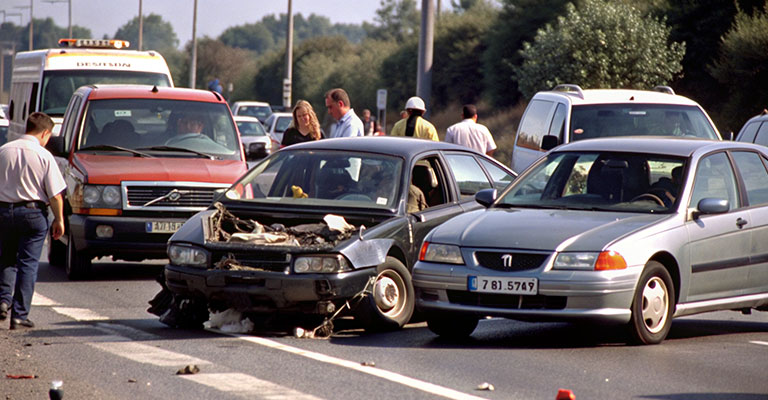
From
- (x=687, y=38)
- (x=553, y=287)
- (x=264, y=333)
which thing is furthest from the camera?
(x=687, y=38)

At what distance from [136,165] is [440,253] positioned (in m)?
5.32

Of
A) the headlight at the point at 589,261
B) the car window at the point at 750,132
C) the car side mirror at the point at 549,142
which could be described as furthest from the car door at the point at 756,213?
the car window at the point at 750,132

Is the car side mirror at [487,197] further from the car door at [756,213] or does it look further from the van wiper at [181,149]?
the van wiper at [181,149]

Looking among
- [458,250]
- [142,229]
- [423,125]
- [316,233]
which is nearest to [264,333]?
[316,233]

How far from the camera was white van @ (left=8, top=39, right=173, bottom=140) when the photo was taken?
2191cm

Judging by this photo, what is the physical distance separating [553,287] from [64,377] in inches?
129

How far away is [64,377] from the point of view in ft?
26.8

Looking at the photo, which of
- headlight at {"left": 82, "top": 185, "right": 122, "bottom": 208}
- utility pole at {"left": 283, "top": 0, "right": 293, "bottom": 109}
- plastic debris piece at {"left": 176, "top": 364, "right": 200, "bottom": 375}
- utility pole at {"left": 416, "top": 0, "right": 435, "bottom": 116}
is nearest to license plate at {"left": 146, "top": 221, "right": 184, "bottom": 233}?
headlight at {"left": 82, "top": 185, "right": 122, "bottom": 208}

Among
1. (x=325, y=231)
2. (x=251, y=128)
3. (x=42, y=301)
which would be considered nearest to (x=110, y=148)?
(x=42, y=301)

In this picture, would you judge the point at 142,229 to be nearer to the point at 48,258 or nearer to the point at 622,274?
the point at 48,258

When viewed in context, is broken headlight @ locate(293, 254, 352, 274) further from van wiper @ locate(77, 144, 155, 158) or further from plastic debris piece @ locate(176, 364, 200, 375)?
van wiper @ locate(77, 144, 155, 158)

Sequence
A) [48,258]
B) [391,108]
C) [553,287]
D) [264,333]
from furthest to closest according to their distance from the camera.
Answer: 1. [391,108]
2. [48,258]
3. [264,333]
4. [553,287]

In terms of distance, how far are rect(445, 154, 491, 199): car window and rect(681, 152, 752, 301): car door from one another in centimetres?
211

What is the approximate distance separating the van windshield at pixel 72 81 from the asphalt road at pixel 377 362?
10803 millimetres
